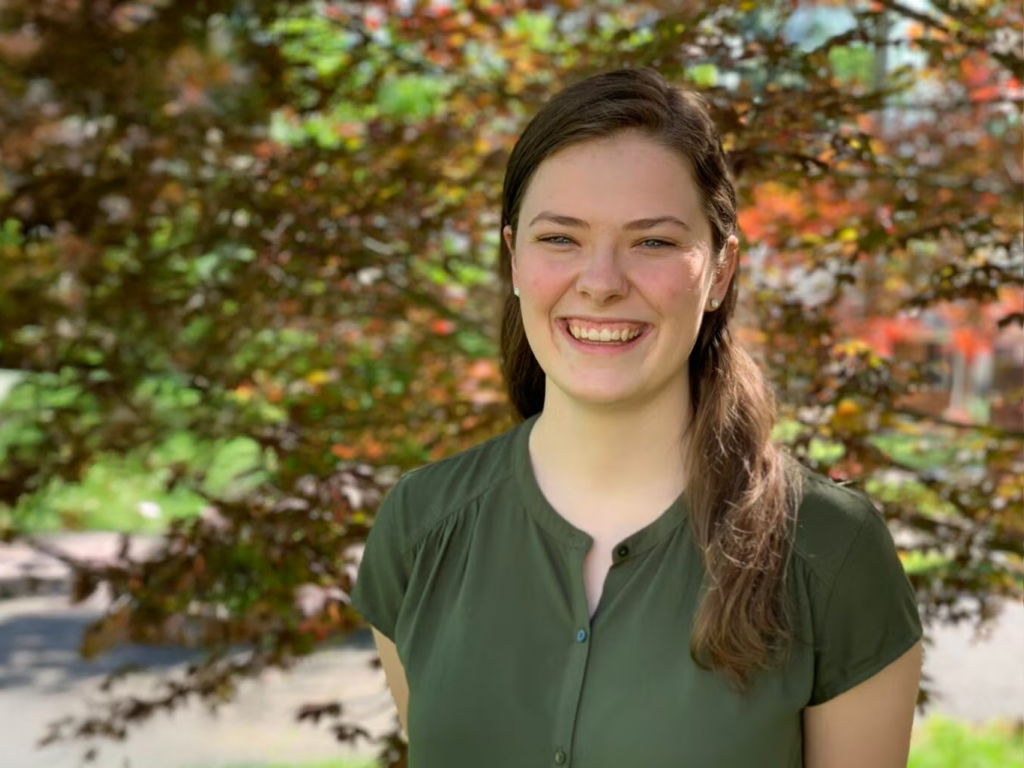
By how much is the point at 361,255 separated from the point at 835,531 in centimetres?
215

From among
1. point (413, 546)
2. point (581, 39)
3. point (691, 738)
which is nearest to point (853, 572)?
point (691, 738)

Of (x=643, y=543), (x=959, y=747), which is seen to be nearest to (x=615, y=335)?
(x=643, y=543)

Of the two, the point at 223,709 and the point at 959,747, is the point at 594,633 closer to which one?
the point at 959,747

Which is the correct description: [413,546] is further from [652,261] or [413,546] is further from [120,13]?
[120,13]

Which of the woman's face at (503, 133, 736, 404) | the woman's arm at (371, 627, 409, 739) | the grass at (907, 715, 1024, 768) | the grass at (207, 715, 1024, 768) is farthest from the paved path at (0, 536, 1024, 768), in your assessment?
the woman's face at (503, 133, 736, 404)

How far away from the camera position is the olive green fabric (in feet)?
5.40

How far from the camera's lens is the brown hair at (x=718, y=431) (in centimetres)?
165

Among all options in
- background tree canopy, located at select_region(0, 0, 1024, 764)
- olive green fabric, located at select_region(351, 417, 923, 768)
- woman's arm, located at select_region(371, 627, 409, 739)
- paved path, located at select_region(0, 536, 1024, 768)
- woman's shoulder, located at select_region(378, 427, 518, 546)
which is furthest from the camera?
paved path, located at select_region(0, 536, 1024, 768)

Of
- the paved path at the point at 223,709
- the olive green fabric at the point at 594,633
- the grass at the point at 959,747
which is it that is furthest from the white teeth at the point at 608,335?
the paved path at the point at 223,709

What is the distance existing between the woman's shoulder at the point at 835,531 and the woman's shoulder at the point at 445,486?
460 millimetres

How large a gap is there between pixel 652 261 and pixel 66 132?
4.24 meters

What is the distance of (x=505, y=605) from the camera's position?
1.81 meters

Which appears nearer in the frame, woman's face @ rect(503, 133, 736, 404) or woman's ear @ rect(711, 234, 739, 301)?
woman's face @ rect(503, 133, 736, 404)

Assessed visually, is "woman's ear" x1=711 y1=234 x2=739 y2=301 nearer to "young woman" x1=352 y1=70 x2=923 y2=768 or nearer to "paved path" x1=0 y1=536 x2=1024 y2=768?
"young woman" x1=352 y1=70 x2=923 y2=768
